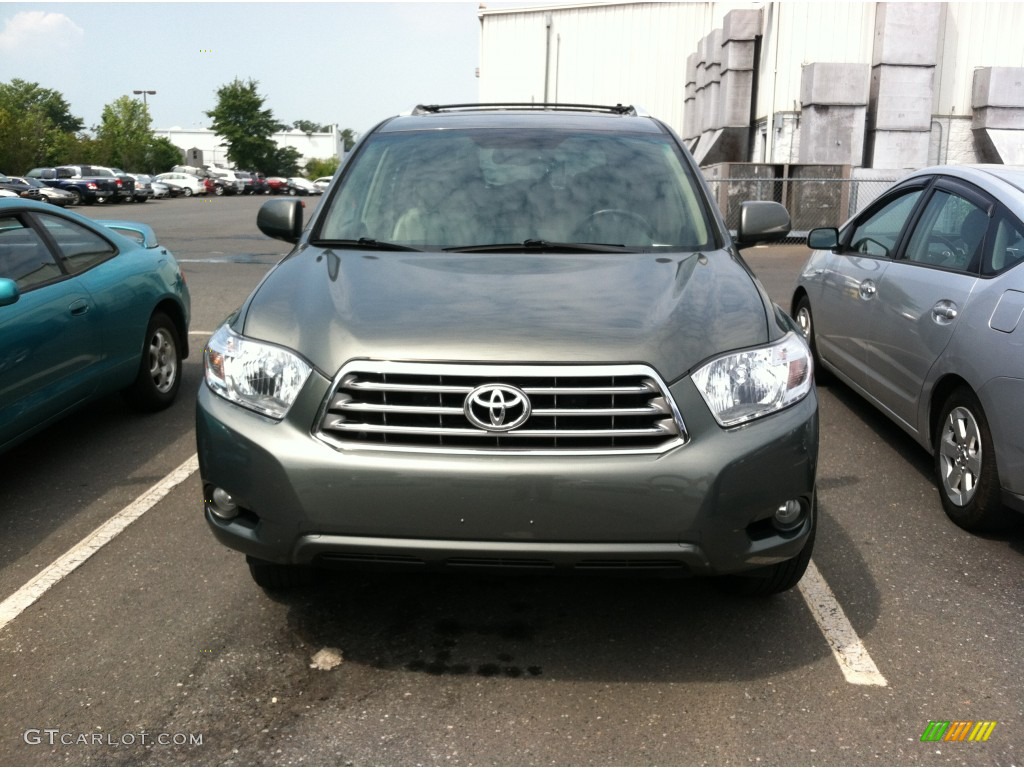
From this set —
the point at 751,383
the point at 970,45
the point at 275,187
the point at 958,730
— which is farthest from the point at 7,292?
the point at 275,187

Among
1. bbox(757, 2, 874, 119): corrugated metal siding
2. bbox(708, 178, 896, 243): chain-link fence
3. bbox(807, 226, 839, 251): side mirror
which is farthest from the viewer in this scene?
bbox(757, 2, 874, 119): corrugated metal siding

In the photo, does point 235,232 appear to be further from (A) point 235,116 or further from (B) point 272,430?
(A) point 235,116

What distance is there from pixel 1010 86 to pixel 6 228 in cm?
2381

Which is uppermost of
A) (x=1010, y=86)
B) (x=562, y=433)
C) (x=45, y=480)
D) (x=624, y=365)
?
(x=1010, y=86)

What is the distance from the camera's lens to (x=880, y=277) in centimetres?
566

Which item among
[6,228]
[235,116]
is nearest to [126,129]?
[235,116]

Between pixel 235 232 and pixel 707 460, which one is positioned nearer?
pixel 707 460

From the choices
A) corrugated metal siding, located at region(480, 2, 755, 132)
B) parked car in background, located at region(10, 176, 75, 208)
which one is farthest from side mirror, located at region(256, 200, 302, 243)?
parked car in background, located at region(10, 176, 75, 208)

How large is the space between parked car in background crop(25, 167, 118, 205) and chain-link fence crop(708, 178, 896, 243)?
3346cm

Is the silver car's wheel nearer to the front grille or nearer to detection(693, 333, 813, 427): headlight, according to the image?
detection(693, 333, 813, 427): headlight

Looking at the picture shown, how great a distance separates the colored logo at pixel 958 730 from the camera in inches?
115

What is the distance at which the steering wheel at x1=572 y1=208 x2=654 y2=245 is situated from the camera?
4.02 meters

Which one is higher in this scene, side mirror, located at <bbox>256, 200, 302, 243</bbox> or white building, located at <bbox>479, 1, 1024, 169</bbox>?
white building, located at <bbox>479, 1, 1024, 169</bbox>

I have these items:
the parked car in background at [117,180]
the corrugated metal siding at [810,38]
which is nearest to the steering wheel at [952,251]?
the corrugated metal siding at [810,38]
